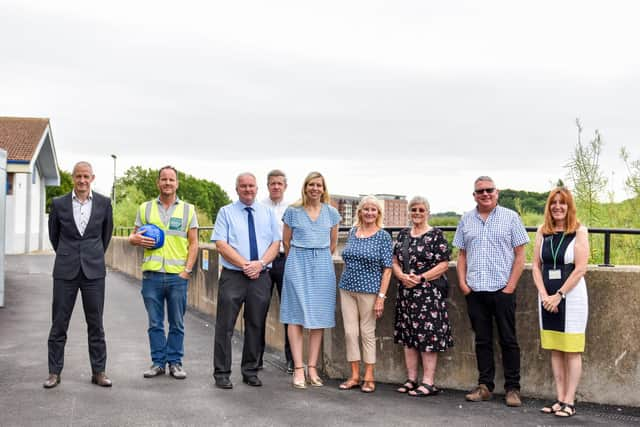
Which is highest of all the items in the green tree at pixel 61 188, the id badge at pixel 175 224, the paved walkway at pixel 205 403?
the green tree at pixel 61 188

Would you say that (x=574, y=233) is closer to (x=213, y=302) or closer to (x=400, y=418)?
(x=400, y=418)

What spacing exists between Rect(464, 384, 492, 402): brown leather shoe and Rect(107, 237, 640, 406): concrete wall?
13.4 inches

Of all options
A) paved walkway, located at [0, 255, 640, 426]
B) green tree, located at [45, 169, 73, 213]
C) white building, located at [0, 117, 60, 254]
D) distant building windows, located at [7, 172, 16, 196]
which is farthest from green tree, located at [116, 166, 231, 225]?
paved walkway, located at [0, 255, 640, 426]

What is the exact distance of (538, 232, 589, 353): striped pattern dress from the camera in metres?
5.68

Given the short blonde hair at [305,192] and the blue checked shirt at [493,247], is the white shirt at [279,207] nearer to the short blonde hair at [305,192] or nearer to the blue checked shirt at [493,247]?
the short blonde hair at [305,192]

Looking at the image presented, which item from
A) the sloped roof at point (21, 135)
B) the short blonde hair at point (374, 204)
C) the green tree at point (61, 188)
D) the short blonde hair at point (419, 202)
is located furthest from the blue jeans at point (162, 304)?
the green tree at point (61, 188)

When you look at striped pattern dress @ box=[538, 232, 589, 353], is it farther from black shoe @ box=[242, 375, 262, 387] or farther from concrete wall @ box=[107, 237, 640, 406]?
black shoe @ box=[242, 375, 262, 387]

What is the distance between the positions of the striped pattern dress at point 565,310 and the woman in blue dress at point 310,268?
6.55 ft

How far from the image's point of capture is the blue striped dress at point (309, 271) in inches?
259

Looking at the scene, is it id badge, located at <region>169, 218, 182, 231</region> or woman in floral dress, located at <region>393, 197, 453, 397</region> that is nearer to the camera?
woman in floral dress, located at <region>393, 197, 453, 397</region>

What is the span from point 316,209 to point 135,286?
38.5 ft

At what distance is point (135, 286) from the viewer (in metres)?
17.3

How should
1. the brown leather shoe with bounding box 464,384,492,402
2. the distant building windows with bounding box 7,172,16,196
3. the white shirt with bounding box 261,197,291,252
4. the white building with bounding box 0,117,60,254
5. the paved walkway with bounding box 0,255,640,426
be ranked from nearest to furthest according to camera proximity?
the paved walkway with bounding box 0,255,640,426 < the brown leather shoe with bounding box 464,384,492,402 < the white shirt with bounding box 261,197,291,252 < the white building with bounding box 0,117,60,254 < the distant building windows with bounding box 7,172,16,196

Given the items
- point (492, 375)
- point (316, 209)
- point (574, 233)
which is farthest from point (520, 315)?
point (316, 209)
